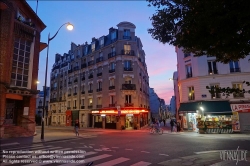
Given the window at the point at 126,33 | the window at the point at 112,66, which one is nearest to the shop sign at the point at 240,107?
the window at the point at 112,66

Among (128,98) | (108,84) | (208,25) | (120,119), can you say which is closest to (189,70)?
(128,98)

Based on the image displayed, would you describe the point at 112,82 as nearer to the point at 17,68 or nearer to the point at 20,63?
the point at 20,63

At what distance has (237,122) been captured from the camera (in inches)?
830

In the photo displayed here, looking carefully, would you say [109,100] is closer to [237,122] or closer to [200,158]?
[237,122]

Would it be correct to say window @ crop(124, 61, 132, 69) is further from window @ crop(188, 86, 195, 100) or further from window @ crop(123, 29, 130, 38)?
window @ crop(188, 86, 195, 100)

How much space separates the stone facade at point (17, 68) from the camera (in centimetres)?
1659

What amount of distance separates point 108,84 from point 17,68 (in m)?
18.1

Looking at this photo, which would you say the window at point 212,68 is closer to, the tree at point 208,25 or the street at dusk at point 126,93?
the street at dusk at point 126,93

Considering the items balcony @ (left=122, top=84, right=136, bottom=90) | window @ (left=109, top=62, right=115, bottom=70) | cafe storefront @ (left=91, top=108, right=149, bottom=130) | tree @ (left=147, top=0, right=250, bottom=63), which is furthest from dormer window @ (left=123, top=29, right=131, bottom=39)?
tree @ (left=147, top=0, right=250, bottom=63)

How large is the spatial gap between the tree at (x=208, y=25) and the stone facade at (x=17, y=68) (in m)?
15.8

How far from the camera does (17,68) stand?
1859 centimetres

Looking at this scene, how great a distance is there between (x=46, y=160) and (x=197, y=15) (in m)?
8.67

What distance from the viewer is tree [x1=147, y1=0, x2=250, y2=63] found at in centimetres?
541

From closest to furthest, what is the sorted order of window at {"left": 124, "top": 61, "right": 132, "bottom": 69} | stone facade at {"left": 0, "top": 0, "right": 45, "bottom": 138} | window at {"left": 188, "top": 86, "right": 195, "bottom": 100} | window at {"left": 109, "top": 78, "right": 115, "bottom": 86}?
1. stone facade at {"left": 0, "top": 0, "right": 45, "bottom": 138}
2. window at {"left": 188, "top": 86, "right": 195, "bottom": 100}
3. window at {"left": 124, "top": 61, "right": 132, "bottom": 69}
4. window at {"left": 109, "top": 78, "right": 115, "bottom": 86}
